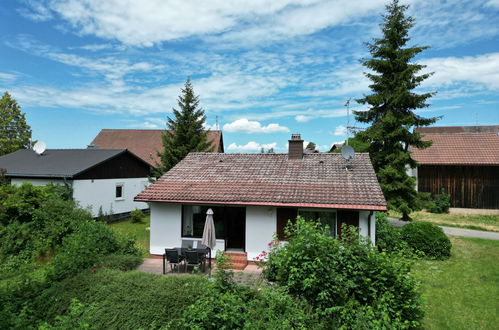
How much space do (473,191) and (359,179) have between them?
59.8 feet

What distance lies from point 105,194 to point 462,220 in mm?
24975

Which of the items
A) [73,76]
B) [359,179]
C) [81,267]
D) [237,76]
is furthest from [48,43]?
[359,179]

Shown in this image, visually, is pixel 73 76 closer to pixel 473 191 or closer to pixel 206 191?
pixel 206 191

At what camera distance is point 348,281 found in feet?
21.5

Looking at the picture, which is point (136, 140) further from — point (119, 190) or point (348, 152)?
point (348, 152)

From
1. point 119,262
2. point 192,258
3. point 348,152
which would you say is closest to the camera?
point 119,262

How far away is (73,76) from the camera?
18.3 m

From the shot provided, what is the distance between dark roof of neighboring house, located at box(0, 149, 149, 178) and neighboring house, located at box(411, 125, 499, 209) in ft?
81.5

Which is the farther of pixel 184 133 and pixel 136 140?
pixel 136 140

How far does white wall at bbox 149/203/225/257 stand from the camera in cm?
1241

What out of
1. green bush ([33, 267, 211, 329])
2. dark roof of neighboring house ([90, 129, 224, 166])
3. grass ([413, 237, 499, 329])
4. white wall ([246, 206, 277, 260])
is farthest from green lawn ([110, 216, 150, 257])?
dark roof of neighboring house ([90, 129, 224, 166])

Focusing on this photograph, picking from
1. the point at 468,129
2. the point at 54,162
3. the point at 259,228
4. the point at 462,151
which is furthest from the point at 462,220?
the point at 468,129

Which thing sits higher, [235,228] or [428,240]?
[235,228]

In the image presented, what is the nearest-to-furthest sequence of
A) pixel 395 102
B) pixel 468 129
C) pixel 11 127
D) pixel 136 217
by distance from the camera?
pixel 395 102 < pixel 136 217 < pixel 11 127 < pixel 468 129
